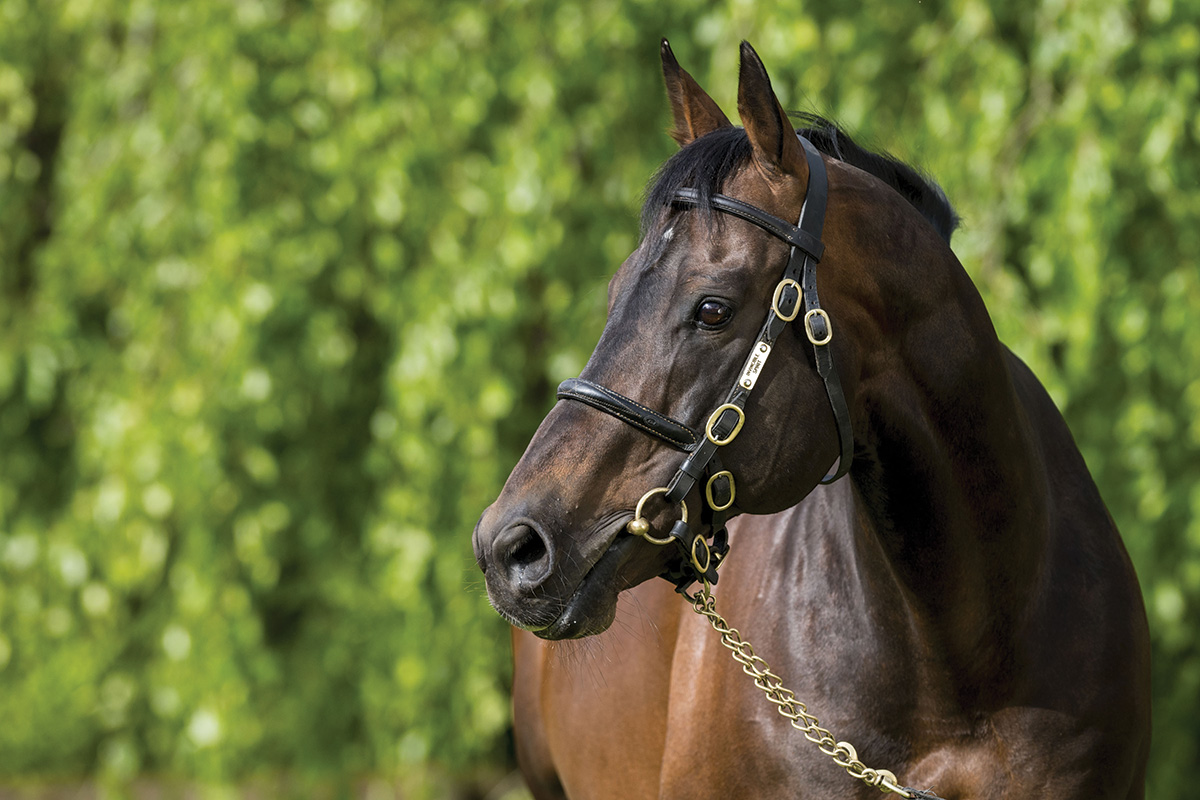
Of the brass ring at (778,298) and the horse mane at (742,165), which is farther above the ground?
the horse mane at (742,165)

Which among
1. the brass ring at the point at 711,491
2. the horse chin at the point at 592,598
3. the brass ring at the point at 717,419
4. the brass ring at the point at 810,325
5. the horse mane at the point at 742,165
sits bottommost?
the horse chin at the point at 592,598

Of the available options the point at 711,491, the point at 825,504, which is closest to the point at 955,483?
the point at 825,504

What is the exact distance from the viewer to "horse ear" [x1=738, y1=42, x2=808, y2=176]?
1.44 meters

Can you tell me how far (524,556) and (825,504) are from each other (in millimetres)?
668

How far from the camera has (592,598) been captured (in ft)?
4.58

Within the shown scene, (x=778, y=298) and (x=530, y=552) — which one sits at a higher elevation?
(x=778, y=298)

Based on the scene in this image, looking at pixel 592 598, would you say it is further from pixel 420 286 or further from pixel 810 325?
pixel 420 286

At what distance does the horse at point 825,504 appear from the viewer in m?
1.40

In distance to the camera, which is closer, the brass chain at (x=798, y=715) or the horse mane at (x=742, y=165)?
the horse mane at (x=742, y=165)

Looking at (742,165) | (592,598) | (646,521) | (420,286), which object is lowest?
(420,286)

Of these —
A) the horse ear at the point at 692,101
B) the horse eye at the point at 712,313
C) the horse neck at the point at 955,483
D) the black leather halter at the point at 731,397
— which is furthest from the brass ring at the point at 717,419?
the horse ear at the point at 692,101

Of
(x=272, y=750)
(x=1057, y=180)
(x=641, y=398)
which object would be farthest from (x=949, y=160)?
(x=272, y=750)

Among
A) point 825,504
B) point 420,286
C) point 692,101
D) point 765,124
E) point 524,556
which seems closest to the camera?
point 524,556

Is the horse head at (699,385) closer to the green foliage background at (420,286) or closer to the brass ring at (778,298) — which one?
the brass ring at (778,298)
